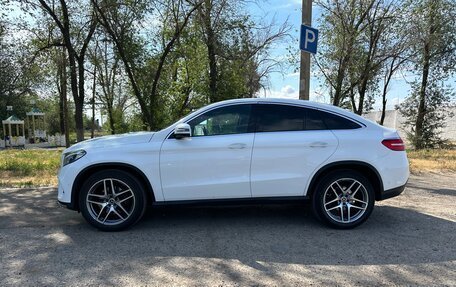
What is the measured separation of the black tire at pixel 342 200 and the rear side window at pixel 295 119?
0.65 meters

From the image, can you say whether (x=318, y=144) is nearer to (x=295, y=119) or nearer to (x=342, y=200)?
(x=295, y=119)

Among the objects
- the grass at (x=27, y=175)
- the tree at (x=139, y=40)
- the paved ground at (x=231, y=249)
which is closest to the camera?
the paved ground at (x=231, y=249)

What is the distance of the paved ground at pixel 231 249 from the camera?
3.93 meters

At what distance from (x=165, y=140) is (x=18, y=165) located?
944 centimetres

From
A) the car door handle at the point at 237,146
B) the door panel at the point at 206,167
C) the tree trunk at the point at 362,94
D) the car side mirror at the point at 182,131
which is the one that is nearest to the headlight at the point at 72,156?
the door panel at the point at 206,167

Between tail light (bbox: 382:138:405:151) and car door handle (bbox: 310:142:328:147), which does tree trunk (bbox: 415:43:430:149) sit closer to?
tail light (bbox: 382:138:405:151)

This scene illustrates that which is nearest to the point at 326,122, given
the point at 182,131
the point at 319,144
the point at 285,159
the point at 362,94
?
the point at 319,144

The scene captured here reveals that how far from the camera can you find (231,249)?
468 centimetres

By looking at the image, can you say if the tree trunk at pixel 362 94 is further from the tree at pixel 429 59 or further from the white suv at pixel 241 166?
the white suv at pixel 241 166

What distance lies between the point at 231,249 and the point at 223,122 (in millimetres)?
1694

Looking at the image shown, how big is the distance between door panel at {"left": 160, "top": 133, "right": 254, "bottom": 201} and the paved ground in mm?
561

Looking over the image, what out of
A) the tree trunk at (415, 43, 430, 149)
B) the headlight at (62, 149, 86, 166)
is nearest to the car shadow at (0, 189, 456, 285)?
the headlight at (62, 149, 86, 166)

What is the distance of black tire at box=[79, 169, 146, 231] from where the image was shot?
5.21 m

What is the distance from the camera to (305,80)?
8.37 m
